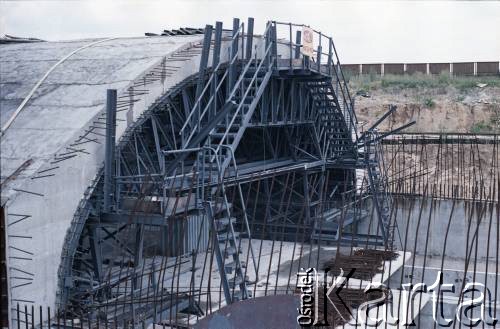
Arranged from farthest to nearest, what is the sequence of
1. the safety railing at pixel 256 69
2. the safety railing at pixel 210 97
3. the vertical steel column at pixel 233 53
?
the vertical steel column at pixel 233 53 → the safety railing at pixel 256 69 → the safety railing at pixel 210 97

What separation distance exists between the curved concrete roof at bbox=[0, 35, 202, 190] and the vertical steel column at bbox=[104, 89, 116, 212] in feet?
1.90

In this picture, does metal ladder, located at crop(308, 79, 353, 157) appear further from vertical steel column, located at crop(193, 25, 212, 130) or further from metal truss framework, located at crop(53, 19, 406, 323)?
vertical steel column, located at crop(193, 25, 212, 130)

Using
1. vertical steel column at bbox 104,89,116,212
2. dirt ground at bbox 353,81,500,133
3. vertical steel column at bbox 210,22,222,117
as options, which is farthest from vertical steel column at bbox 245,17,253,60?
dirt ground at bbox 353,81,500,133

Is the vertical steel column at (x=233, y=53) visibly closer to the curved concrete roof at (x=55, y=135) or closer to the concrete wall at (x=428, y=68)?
the curved concrete roof at (x=55, y=135)

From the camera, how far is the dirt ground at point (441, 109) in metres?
39.7

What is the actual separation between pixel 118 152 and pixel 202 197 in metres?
1.99

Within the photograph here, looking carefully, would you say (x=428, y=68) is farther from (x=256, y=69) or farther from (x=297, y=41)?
(x=256, y=69)

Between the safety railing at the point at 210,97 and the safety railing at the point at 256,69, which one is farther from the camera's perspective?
the safety railing at the point at 256,69

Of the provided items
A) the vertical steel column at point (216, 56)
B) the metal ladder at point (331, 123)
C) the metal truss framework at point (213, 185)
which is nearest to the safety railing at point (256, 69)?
the metal truss framework at point (213, 185)

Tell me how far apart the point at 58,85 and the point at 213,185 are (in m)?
4.17

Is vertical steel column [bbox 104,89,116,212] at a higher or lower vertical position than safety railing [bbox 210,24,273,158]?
lower

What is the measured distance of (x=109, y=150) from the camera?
12852mm

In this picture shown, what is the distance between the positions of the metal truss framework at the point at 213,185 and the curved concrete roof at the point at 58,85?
86 cm

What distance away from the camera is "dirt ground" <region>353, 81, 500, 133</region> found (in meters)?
39.7
